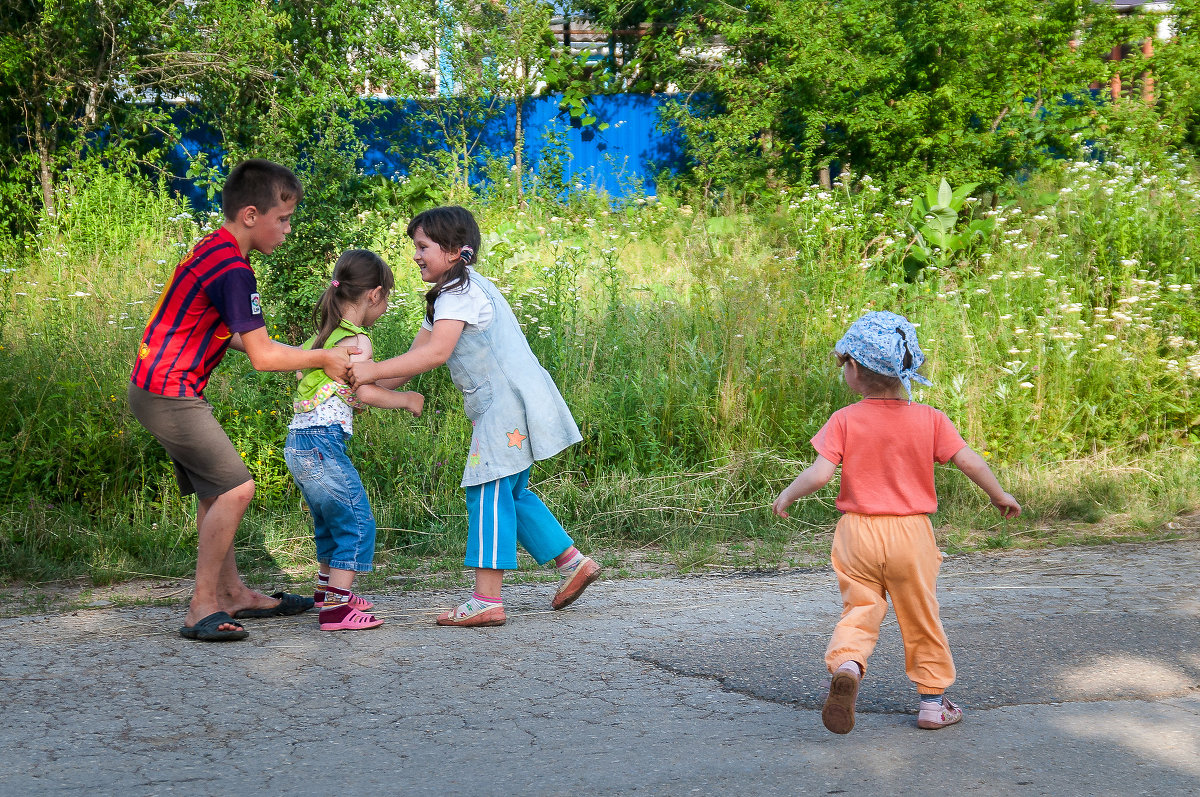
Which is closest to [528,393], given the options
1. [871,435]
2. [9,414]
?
[871,435]

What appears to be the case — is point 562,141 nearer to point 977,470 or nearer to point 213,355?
point 213,355

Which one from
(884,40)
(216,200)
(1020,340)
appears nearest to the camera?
(1020,340)

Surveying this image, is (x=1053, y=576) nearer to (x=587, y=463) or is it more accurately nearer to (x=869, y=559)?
(x=869, y=559)

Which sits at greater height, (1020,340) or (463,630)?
(1020,340)

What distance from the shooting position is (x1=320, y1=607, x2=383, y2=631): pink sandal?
4.33 m

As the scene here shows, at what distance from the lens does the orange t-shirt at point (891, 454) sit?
3281 mm

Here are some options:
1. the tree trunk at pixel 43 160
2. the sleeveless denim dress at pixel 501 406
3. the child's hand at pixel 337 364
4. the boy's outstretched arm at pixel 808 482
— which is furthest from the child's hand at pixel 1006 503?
the tree trunk at pixel 43 160

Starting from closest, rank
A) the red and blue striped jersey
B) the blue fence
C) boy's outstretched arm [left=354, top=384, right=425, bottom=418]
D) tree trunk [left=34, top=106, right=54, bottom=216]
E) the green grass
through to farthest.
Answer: the red and blue striped jersey
boy's outstretched arm [left=354, top=384, right=425, bottom=418]
the green grass
tree trunk [left=34, top=106, right=54, bottom=216]
the blue fence

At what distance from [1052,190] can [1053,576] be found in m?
6.85

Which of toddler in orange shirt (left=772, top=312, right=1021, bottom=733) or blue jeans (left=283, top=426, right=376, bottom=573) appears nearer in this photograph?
toddler in orange shirt (left=772, top=312, right=1021, bottom=733)

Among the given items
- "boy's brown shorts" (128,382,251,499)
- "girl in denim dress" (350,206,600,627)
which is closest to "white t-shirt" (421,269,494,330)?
"girl in denim dress" (350,206,600,627)

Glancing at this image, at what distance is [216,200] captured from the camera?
43.3ft

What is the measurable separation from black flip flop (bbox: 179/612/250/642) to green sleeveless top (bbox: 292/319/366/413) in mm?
858

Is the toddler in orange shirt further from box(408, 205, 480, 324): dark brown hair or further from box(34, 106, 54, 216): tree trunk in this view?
box(34, 106, 54, 216): tree trunk
